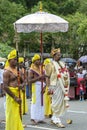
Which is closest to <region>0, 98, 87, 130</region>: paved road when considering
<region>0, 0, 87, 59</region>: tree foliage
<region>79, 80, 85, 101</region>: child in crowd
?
<region>79, 80, 85, 101</region>: child in crowd

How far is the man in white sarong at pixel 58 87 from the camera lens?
12.0 metres

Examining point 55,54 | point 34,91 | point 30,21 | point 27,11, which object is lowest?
point 27,11

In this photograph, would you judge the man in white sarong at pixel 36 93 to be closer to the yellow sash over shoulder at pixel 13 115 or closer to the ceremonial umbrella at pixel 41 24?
the ceremonial umbrella at pixel 41 24

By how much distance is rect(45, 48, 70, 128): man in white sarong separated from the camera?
1198 cm

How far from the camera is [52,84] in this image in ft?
39.3

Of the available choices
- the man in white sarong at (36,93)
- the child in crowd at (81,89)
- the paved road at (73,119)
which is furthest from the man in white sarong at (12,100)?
the child in crowd at (81,89)

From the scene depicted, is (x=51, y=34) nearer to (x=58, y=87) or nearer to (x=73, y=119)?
(x=73, y=119)

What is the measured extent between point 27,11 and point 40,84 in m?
35.7

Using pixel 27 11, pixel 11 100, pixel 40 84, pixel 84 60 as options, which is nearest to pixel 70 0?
pixel 27 11

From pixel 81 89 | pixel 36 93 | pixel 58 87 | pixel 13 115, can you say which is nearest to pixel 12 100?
pixel 13 115

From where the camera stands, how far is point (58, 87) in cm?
1202

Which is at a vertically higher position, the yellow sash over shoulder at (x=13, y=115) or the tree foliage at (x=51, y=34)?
the yellow sash over shoulder at (x=13, y=115)

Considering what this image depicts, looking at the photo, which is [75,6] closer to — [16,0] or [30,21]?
[16,0]

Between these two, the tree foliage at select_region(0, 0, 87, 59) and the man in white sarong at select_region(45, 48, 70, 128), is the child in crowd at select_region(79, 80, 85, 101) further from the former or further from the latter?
the tree foliage at select_region(0, 0, 87, 59)
